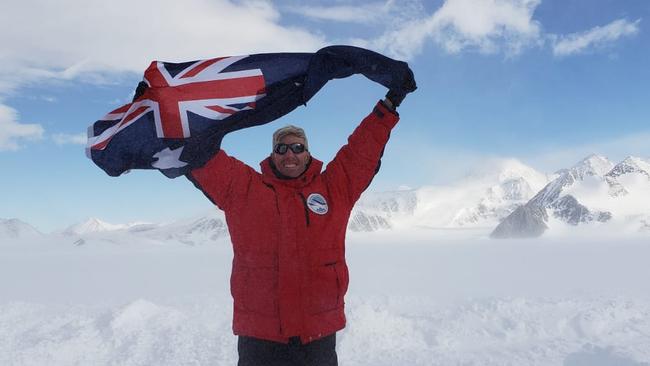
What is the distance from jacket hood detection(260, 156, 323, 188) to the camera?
3.25 metres

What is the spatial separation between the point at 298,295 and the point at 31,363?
712 centimetres

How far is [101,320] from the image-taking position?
932 cm

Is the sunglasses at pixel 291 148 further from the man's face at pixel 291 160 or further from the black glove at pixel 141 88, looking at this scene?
the black glove at pixel 141 88

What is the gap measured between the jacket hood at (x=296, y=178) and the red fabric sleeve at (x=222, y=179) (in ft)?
0.36

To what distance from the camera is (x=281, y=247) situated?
9.95ft

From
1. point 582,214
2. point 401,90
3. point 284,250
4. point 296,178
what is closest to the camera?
point 284,250

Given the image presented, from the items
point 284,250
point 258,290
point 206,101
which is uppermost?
point 206,101

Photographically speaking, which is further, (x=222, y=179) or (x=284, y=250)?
(x=222, y=179)

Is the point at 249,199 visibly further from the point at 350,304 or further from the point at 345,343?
the point at 350,304

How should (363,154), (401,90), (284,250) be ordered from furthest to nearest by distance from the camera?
(401,90)
(363,154)
(284,250)

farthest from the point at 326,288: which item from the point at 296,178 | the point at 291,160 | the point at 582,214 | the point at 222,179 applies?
the point at 582,214

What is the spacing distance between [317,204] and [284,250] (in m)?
0.40

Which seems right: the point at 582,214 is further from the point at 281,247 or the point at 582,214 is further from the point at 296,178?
the point at 281,247

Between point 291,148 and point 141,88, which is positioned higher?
point 141,88
